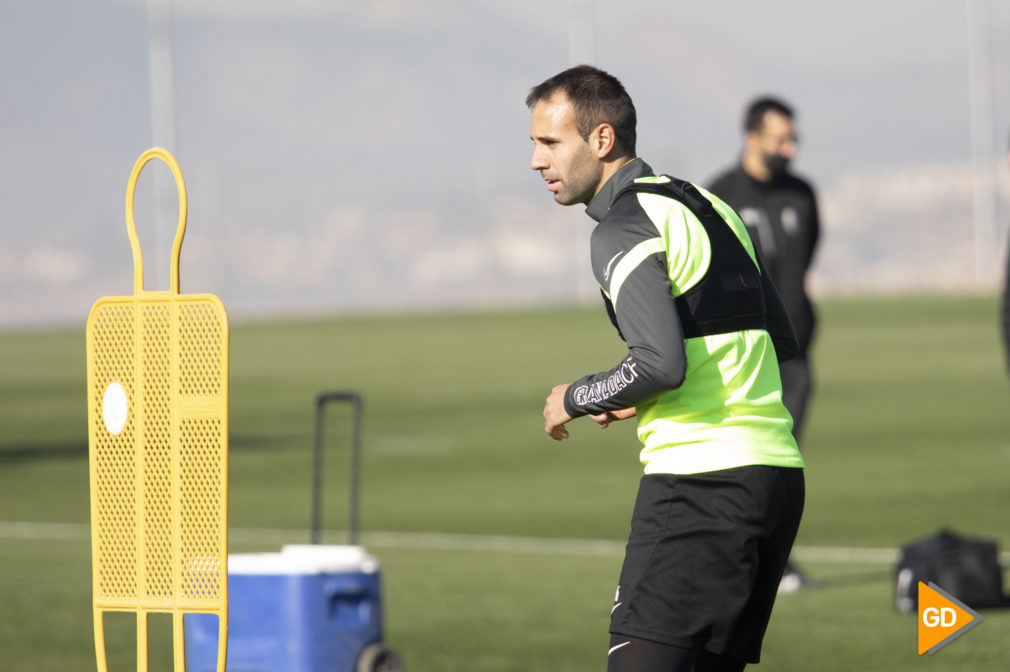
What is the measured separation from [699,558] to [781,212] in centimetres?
516

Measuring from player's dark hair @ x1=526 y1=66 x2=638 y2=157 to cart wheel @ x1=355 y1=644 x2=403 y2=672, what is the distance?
2603 mm

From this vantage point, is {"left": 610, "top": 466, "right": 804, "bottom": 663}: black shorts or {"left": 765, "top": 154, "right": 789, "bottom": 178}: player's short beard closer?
{"left": 610, "top": 466, "right": 804, "bottom": 663}: black shorts

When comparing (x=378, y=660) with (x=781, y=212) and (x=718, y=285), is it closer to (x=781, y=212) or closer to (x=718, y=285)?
(x=718, y=285)

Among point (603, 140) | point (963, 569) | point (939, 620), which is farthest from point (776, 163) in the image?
point (603, 140)

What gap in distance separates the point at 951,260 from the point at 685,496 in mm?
86352

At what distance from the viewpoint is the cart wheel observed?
621cm

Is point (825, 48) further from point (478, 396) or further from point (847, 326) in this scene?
point (478, 396)

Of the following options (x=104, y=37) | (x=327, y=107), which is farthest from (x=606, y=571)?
(x=327, y=107)

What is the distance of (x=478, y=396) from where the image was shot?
2634cm

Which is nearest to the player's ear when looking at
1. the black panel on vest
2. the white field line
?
the black panel on vest

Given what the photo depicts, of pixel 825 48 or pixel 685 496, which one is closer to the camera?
pixel 685 496

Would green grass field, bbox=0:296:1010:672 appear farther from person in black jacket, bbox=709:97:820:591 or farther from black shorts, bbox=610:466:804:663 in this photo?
black shorts, bbox=610:466:804:663

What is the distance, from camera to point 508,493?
14867 millimetres

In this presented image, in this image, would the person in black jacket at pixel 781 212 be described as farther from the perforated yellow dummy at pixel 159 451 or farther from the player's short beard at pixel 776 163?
the perforated yellow dummy at pixel 159 451
